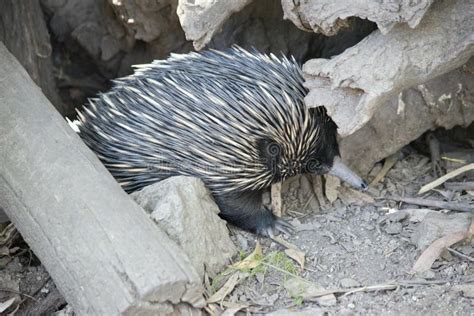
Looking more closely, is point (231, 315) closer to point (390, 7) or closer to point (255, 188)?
point (255, 188)

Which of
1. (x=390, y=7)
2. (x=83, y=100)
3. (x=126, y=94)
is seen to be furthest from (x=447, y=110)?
(x=83, y=100)

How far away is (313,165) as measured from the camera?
3.87 m

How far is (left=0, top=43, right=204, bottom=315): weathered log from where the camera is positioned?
2564mm

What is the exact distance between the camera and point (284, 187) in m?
4.23

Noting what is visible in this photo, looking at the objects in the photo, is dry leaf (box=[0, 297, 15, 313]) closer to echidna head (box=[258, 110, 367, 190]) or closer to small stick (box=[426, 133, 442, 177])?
echidna head (box=[258, 110, 367, 190])

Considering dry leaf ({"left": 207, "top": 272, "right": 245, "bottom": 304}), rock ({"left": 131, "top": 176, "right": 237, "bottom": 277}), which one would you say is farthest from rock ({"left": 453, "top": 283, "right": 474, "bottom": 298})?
rock ({"left": 131, "top": 176, "right": 237, "bottom": 277})

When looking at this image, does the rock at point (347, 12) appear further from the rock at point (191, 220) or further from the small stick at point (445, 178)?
the small stick at point (445, 178)

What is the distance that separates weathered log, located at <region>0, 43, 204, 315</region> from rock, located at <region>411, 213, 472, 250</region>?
121cm

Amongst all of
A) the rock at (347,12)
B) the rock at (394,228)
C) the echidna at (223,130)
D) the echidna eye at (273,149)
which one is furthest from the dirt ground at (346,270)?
the rock at (347,12)

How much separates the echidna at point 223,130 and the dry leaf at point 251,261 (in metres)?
0.28

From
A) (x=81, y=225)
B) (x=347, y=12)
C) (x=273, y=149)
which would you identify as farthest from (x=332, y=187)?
(x=81, y=225)

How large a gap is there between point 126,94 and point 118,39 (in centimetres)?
160

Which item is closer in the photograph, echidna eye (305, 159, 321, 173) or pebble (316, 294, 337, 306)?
pebble (316, 294, 337, 306)

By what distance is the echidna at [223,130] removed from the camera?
3645 mm
